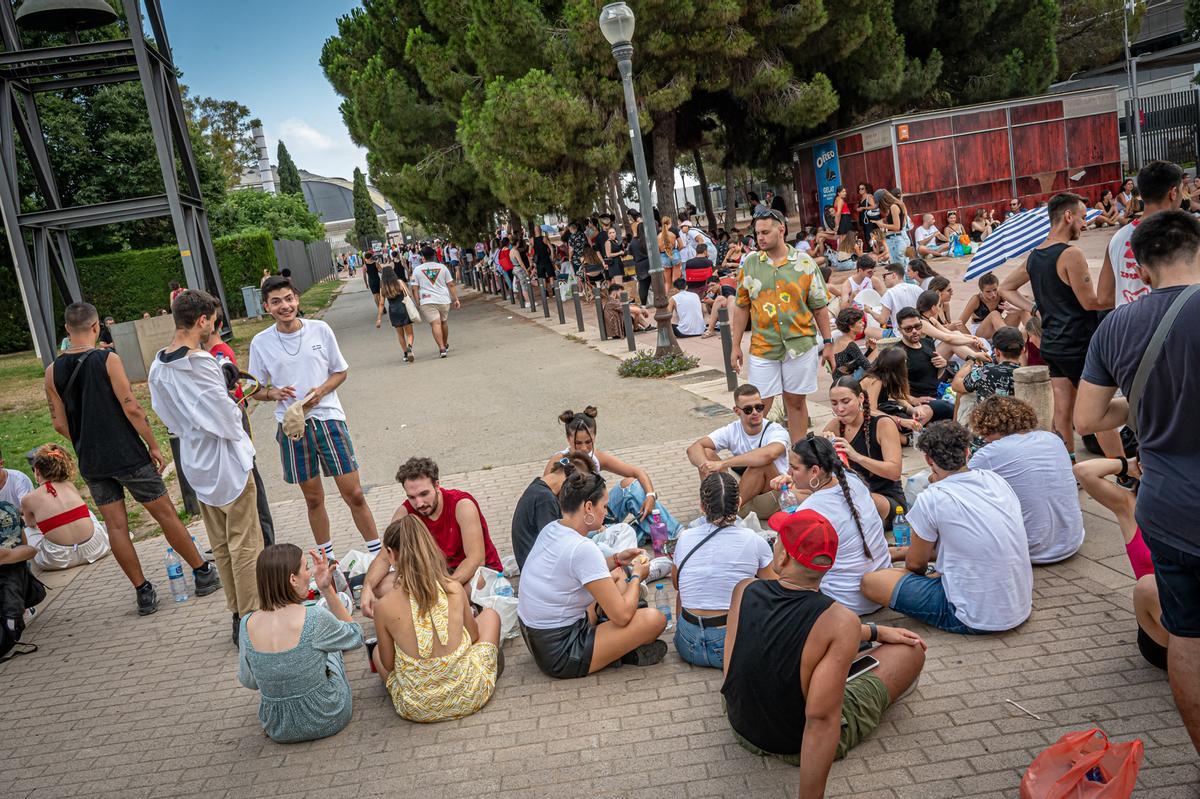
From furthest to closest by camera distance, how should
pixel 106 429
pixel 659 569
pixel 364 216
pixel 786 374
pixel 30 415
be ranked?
pixel 364 216, pixel 30 415, pixel 786 374, pixel 106 429, pixel 659 569

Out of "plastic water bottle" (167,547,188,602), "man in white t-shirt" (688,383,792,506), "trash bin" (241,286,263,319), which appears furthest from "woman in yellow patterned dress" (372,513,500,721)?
"trash bin" (241,286,263,319)

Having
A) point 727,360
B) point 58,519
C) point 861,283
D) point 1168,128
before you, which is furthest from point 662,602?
point 1168,128

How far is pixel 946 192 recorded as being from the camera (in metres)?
21.9

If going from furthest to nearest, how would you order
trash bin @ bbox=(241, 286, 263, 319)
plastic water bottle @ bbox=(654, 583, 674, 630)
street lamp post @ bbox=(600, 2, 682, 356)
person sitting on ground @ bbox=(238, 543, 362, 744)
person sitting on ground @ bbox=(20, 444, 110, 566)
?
trash bin @ bbox=(241, 286, 263, 319) → street lamp post @ bbox=(600, 2, 682, 356) → person sitting on ground @ bbox=(20, 444, 110, 566) → plastic water bottle @ bbox=(654, 583, 674, 630) → person sitting on ground @ bbox=(238, 543, 362, 744)

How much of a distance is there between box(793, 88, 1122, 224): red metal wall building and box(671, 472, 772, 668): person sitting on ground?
745 inches

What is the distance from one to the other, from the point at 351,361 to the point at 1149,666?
632 inches

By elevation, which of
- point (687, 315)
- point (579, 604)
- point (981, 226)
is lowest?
point (579, 604)

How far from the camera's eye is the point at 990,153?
22203 mm

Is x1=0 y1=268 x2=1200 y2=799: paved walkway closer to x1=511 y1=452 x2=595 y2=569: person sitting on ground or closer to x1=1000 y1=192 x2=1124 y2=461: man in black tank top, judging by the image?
x1=511 y1=452 x2=595 y2=569: person sitting on ground

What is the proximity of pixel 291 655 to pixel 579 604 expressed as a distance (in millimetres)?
1415

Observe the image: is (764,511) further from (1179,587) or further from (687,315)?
(687,315)

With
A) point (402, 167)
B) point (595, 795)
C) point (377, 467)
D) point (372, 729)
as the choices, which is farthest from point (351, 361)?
point (595, 795)

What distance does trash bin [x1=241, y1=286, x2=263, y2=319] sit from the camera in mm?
27234

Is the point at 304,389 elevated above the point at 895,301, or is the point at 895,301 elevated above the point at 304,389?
the point at 304,389
